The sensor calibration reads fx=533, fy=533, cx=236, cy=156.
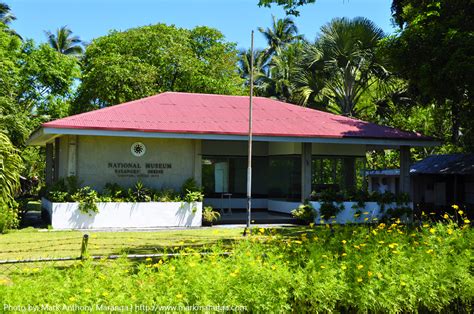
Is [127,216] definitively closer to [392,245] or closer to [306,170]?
[306,170]

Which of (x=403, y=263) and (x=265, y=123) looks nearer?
(x=403, y=263)

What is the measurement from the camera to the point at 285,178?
2142 cm

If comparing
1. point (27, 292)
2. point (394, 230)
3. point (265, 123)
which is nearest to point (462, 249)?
point (394, 230)

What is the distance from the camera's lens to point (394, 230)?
27.5 ft

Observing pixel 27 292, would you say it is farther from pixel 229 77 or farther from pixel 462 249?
pixel 229 77

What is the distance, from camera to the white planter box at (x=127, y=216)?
16469mm

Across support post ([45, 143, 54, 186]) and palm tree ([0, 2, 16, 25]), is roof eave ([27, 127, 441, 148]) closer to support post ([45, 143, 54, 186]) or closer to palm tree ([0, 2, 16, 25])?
support post ([45, 143, 54, 186])

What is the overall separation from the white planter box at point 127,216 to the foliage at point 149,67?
51.6ft

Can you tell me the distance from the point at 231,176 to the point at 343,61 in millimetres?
8403

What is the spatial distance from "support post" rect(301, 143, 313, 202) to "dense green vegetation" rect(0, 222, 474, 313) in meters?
11.9

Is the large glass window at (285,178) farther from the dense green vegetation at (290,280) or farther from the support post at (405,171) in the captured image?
the dense green vegetation at (290,280)

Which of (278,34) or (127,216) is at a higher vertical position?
(278,34)

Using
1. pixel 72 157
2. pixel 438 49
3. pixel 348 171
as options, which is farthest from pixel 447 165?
pixel 72 157

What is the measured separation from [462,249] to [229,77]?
103 ft
